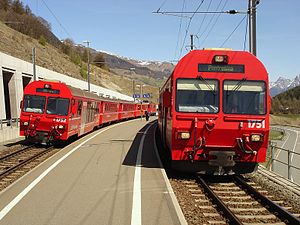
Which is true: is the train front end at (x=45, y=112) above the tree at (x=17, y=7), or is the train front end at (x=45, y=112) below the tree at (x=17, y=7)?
below

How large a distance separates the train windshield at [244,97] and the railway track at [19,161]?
6347mm

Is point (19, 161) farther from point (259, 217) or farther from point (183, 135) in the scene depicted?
point (259, 217)

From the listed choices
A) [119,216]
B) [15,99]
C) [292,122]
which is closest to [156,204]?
[119,216]

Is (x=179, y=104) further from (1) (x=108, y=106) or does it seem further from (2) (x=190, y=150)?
(1) (x=108, y=106)

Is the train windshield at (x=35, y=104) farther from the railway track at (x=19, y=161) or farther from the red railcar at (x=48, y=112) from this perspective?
the railway track at (x=19, y=161)

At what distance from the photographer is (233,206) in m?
8.26

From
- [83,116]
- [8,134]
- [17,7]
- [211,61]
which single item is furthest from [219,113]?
[17,7]

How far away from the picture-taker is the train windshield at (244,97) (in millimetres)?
10438

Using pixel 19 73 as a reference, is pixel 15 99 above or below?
below

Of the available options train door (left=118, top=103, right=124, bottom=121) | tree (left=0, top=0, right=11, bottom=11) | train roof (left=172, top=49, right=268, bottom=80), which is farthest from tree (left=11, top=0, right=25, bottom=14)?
train roof (left=172, top=49, right=268, bottom=80)

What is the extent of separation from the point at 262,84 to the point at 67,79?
34.9 meters

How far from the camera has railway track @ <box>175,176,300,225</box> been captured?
7.22 metres

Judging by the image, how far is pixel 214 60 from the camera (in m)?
10.7

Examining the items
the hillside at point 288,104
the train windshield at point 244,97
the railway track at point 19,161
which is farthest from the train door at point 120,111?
the hillside at point 288,104
